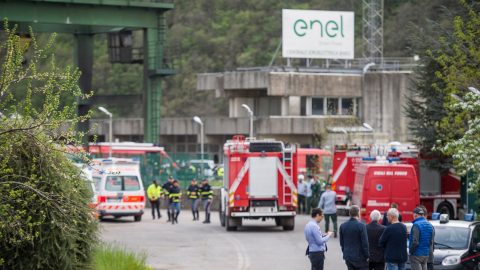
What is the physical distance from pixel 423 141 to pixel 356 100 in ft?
124

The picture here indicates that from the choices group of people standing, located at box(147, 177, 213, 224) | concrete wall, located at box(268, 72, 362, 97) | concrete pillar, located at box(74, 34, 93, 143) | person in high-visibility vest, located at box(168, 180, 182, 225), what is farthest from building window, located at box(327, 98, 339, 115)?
person in high-visibility vest, located at box(168, 180, 182, 225)

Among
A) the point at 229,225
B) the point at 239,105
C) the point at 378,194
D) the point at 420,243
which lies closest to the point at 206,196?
the point at 229,225

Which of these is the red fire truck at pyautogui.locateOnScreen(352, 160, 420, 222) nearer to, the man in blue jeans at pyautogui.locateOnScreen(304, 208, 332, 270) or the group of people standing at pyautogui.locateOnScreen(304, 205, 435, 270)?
the group of people standing at pyautogui.locateOnScreen(304, 205, 435, 270)

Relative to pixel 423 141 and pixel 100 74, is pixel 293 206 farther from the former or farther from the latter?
pixel 100 74

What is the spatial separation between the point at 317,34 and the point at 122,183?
34.1m

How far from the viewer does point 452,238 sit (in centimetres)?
2123

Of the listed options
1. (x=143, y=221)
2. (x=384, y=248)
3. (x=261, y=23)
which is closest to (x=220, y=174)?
(x=143, y=221)

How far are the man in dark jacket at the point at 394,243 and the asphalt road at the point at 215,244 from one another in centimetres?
512

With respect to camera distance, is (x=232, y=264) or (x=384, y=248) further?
(x=232, y=264)

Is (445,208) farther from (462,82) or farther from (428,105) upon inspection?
(462,82)

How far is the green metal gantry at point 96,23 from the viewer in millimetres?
42469

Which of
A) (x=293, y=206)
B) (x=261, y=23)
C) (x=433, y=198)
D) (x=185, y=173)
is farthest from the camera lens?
(x=261, y=23)

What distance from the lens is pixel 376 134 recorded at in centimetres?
7012

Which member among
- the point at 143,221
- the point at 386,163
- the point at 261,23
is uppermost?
the point at 261,23
